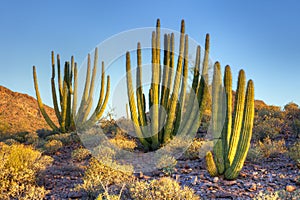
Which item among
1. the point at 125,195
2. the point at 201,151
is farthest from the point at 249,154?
the point at 125,195

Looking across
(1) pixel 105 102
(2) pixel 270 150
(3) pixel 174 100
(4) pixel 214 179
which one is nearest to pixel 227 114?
(4) pixel 214 179

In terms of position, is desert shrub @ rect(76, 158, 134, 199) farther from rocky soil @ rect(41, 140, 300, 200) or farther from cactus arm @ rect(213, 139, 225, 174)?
cactus arm @ rect(213, 139, 225, 174)

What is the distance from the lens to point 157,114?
32.9 ft

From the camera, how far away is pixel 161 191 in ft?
20.3

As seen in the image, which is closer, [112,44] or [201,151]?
[201,151]

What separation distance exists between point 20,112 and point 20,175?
2787cm

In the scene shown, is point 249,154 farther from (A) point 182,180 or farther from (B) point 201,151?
(A) point 182,180

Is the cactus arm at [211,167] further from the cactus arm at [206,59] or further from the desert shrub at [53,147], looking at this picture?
the desert shrub at [53,147]

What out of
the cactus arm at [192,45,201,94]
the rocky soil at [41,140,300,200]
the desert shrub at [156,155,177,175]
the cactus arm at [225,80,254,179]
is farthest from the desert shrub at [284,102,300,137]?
the desert shrub at [156,155,177,175]

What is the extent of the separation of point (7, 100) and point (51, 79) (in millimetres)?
21365

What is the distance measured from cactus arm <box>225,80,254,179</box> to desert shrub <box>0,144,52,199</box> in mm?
4201

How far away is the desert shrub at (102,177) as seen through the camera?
6.93 meters

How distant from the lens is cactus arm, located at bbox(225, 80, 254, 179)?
7176mm

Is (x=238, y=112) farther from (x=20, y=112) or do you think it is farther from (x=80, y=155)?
(x=20, y=112)
